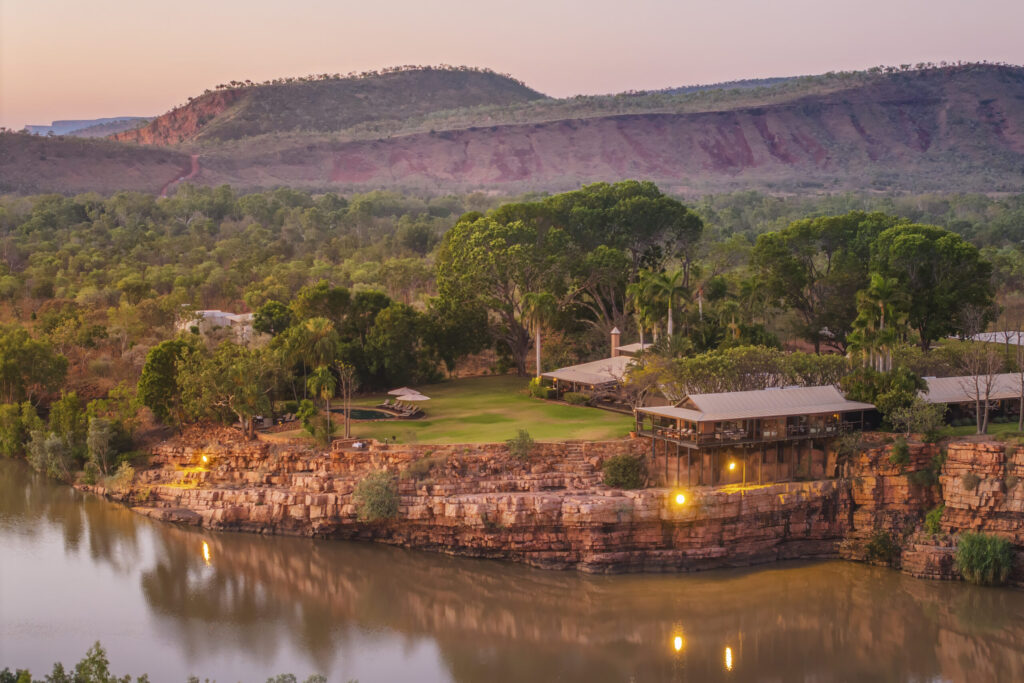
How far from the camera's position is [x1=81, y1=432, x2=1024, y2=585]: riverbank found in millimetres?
32594

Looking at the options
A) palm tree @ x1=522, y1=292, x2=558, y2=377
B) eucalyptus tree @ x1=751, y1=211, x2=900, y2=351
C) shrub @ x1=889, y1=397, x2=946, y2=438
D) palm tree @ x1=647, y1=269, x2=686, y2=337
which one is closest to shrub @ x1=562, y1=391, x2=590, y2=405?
palm tree @ x1=522, y1=292, x2=558, y2=377

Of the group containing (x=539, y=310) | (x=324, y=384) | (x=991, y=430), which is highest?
(x=539, y=310)

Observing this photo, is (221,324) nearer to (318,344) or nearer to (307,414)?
(318,344)

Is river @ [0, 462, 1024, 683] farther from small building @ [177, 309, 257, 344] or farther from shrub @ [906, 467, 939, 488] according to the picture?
small building @ [177, 309, 257, 344]

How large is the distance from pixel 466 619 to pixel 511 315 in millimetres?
22975

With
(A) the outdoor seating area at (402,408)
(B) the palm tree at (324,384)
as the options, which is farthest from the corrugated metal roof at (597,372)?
(B) the palm tree at (324,384)

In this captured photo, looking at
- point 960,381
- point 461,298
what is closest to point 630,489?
point 960,381

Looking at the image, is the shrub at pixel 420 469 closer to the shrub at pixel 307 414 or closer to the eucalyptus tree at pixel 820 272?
the shrub at pixel 307 414

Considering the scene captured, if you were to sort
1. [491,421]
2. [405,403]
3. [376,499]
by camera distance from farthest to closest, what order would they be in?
1. [405,403]
2. [491,421]
3. [376,499]

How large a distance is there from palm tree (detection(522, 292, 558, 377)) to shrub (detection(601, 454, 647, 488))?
11.9 metres

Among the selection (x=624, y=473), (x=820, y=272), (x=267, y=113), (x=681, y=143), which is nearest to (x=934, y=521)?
(x=624, y=473)

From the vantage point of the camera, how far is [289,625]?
29.9 meters

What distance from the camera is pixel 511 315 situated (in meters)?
51.3

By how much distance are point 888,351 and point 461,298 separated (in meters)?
21.2
